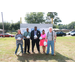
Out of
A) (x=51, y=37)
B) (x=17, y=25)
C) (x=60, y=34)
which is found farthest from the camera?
(x=17, y=25)

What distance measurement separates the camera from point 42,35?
5035mm

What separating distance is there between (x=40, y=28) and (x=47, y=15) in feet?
139

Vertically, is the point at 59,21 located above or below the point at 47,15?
below

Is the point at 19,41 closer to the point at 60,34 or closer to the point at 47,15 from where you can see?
A: the point at 60,34

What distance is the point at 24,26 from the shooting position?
5.54m

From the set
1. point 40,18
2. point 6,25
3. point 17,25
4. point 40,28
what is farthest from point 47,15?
point 40,28

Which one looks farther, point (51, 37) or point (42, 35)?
point (42, 35)

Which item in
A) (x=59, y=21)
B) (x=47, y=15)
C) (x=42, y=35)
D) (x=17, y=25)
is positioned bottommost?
(x=42, y=35)

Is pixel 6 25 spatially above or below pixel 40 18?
below

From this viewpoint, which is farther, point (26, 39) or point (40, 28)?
point (40, 28)

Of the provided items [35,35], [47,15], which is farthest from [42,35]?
[47,15]

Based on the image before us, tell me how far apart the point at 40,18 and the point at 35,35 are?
41.1 metres

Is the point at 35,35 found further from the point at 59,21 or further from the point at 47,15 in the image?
the point at 59,21

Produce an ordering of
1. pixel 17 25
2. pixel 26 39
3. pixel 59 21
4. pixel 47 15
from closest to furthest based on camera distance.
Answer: pixel 26 39 → pixel 17 25 → pixel 47 15 → pixel 59 21
